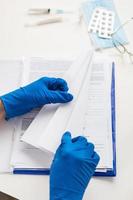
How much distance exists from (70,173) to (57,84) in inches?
10.7

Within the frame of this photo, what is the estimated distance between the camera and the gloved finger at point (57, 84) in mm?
974

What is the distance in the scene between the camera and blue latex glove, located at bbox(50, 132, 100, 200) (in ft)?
2.76

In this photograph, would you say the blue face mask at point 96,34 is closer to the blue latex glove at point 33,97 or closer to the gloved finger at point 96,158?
the blue latex glove at point 33,97

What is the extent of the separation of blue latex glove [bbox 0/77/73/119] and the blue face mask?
204mm

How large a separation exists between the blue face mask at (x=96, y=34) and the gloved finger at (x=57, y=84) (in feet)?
0.62

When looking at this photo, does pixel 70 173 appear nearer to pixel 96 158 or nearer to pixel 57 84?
pixel 96 158

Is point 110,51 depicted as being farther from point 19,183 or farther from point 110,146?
point 19,183

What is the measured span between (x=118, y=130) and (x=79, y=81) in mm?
180

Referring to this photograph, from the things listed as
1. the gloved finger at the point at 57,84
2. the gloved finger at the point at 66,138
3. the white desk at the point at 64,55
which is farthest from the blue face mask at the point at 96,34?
the gloved finger at the point at 66,138

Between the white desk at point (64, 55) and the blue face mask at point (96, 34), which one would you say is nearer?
the white desk at point (64, 55)

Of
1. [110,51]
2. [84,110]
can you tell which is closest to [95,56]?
[110,51]

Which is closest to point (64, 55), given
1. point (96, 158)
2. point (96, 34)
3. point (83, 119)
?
point (96, 34)

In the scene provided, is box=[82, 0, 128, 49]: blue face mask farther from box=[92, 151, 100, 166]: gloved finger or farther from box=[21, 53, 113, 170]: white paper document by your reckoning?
box=[92, 151, 100, 166]: gloved finger

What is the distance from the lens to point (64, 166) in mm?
848
